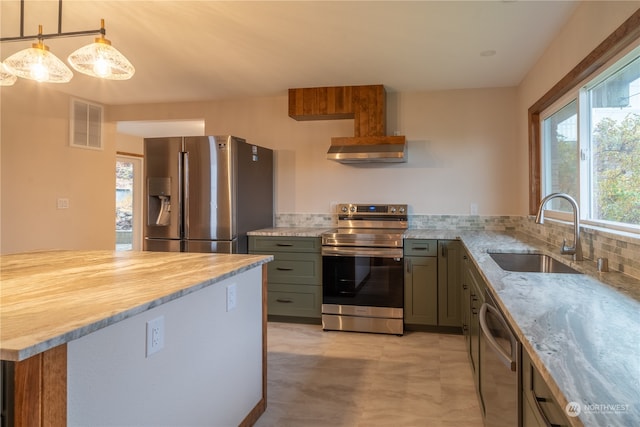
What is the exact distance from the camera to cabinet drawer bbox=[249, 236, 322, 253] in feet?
12.9

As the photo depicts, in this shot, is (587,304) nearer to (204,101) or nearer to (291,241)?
(291,241)

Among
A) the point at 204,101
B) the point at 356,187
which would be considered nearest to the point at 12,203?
the point at 204,101

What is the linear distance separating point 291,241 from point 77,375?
2.95m

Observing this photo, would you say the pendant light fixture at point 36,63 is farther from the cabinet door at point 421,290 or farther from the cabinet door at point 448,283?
the cabinet door at point 448,283

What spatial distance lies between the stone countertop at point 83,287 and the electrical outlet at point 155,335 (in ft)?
0.32

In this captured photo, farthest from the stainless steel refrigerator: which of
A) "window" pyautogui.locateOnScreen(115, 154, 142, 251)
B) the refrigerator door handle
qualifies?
"window" pyautogui.locateOnScreen(115, 154, 142, 251)

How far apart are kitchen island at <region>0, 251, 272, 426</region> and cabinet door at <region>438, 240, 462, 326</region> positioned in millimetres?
1948

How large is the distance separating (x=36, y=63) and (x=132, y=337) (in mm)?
1507

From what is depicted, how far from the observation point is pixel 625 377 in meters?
0.82

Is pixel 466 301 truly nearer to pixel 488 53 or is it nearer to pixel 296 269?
pixel 296 269

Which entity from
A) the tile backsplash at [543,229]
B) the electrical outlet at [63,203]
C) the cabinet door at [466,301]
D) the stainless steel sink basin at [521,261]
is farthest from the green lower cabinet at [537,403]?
the electrical outlet at [63,203]

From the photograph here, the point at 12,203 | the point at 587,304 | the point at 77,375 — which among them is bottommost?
the point at 77,375

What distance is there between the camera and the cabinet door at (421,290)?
3674 mm

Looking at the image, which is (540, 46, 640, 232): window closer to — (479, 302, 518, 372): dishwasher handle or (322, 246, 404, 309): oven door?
(479, 302, 518, 372): dishwasher handle
